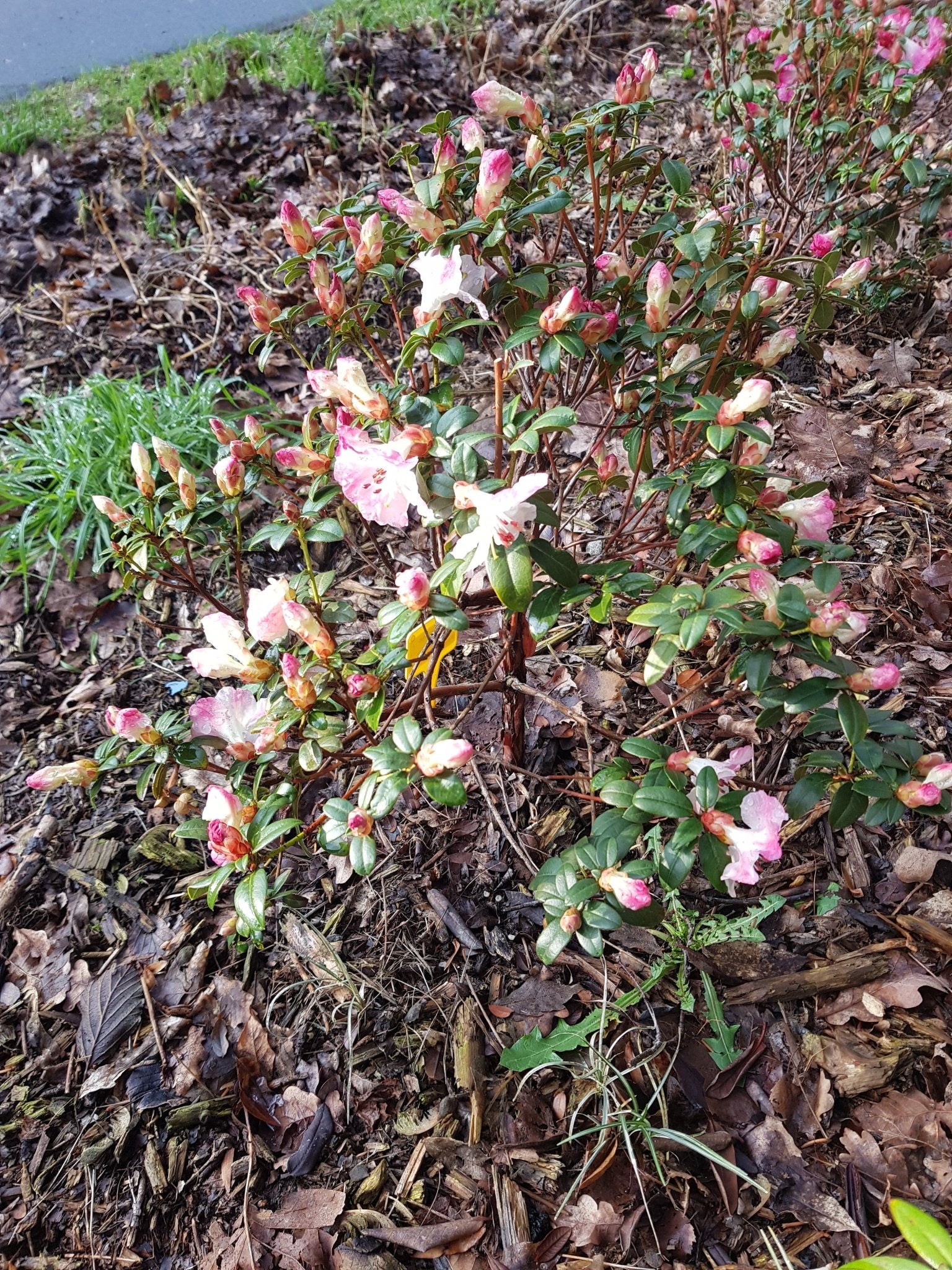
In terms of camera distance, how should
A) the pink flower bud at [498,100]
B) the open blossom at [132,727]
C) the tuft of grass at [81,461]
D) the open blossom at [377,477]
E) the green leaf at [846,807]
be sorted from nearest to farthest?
the open blossom at [377,477]
the green leaf at [846,807]
the open blossom at [132,727]
the pink flower bud at [498,100]
the tuft of grass at [81,461]

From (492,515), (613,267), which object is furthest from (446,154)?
(492,515)

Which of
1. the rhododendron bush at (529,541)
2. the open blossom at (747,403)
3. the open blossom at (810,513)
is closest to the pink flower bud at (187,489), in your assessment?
the rhododendron bush at (529,541)

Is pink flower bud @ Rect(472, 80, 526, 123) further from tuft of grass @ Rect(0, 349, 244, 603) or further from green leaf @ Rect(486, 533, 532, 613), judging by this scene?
tuft of grass @ Rect(0, 349, 244, 603)

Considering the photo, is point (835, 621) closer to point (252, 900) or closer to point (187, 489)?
point (252, 900)

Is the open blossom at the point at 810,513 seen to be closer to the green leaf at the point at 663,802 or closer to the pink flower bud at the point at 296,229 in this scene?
the green leaf at the point at 663,802

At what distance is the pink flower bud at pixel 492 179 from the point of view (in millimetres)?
1252

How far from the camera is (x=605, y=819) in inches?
51.0

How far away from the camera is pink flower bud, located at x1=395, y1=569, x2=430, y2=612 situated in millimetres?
1097

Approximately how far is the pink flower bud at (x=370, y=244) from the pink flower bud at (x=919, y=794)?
132 cm

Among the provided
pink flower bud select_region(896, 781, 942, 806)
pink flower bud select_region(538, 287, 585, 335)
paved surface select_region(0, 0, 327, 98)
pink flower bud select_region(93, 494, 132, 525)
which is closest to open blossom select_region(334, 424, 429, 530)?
pink flower bud select_region(538, 287, 585, 335)

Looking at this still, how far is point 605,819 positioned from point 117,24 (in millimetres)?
6092

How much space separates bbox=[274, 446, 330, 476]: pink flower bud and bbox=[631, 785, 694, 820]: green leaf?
808 mm

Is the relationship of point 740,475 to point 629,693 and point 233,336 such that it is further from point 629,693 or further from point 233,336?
point 233,336

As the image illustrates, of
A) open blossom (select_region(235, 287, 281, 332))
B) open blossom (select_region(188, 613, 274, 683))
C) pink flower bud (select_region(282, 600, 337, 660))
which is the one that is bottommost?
open blossom (select_region(188, 613, 274, 683))
